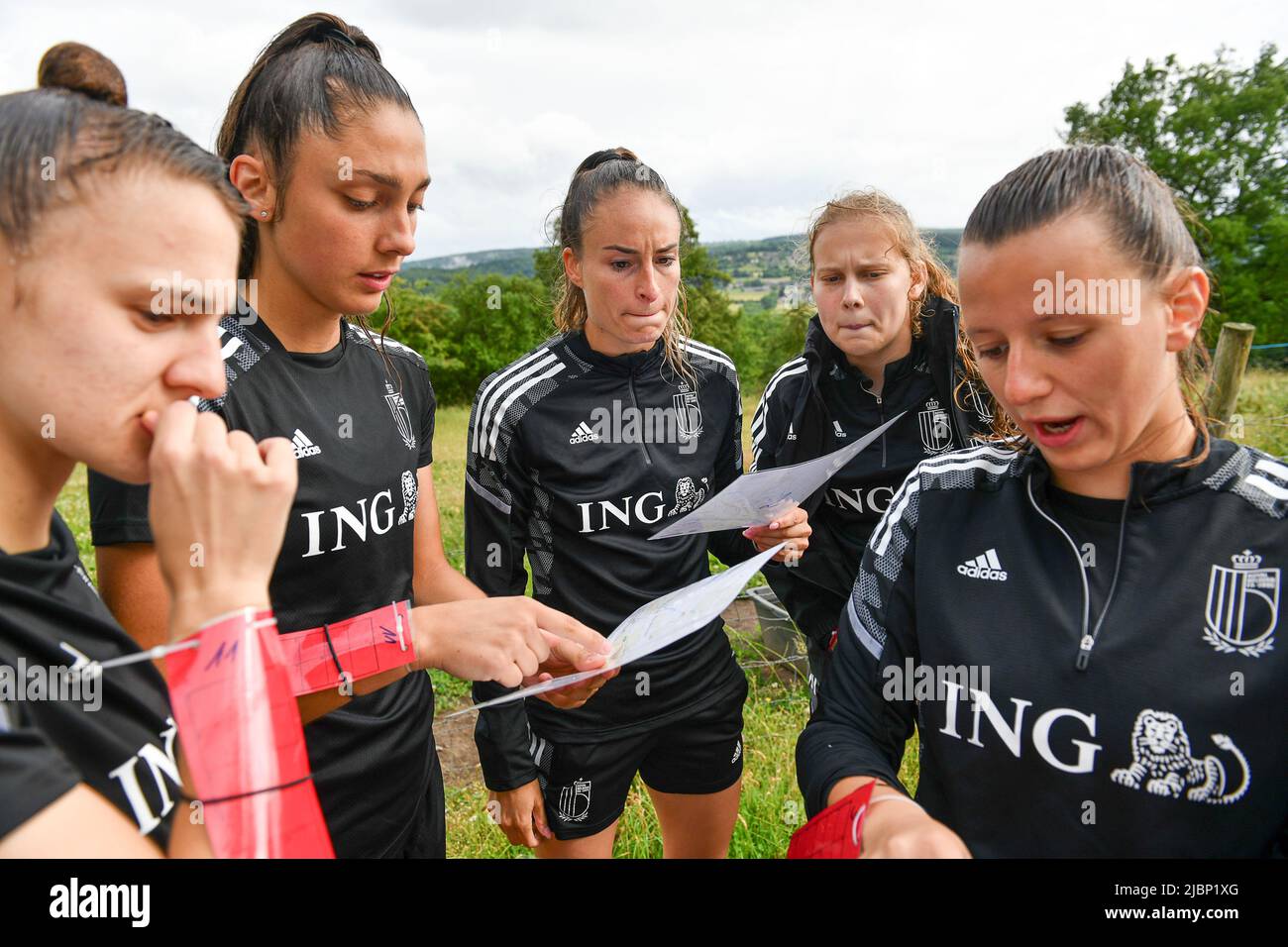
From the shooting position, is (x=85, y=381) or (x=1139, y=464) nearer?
(x=85, y=381)

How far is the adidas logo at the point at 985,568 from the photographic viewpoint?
5.54 feet

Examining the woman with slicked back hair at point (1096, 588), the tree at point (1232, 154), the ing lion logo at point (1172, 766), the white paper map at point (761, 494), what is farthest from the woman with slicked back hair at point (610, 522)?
the tree at point (1232, 154)

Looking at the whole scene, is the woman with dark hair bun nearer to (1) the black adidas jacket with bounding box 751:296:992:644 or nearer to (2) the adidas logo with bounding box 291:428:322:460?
(2) the adidas logo with bounding box 291:428:322:460

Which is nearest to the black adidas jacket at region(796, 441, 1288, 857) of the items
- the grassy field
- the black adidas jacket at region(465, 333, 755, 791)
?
the black adidas jacket at region(465, 333, 755, 791)

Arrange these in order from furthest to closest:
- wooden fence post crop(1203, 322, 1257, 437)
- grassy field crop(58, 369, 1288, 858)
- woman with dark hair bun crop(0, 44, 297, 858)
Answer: wooden fence post crop(1203, 322, 1257, 437)
grassy field crop(58, 369, 1288, 858)
woman with dark hair bun crop(0, 44, 297, 858)

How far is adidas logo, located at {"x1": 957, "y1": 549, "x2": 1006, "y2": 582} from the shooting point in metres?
1.69

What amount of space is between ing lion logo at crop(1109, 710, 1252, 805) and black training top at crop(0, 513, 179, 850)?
5.29 ft

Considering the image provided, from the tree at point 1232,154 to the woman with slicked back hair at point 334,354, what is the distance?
1340 inches

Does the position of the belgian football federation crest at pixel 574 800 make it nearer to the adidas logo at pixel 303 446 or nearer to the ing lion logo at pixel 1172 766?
the adidas logo at pixel 303 446

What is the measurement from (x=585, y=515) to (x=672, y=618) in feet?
3.68

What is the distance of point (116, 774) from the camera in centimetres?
120

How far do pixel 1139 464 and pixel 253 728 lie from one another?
5.26ft

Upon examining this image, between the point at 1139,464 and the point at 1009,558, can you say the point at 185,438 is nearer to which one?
the point at 1009,558
